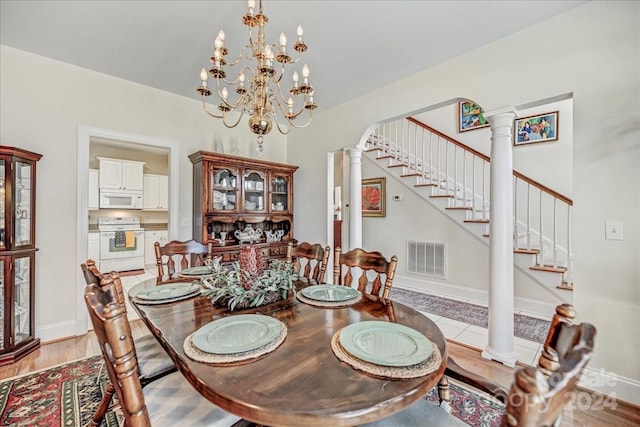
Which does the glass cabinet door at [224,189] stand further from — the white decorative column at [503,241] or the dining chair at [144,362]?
the white decorative column at [503,241]

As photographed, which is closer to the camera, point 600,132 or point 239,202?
point 600,132

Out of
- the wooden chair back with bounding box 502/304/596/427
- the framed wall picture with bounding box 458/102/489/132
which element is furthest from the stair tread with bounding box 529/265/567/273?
the wooden chair back with bounding box 502/304/596/427

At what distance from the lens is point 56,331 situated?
271 centimetres

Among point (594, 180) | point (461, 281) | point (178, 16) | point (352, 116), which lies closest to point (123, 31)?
point (178, 16)

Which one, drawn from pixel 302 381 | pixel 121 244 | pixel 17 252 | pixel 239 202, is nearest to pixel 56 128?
pixel 17 252

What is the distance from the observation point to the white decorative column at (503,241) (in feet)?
7.57

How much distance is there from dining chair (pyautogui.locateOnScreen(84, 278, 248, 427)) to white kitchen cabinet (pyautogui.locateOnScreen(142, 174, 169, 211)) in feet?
18.9

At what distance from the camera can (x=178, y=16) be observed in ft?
6.74

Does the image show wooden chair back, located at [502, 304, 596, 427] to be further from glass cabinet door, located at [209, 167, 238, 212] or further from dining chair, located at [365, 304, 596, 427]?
glass cabinet door, located at [209, 167, 238, 212]

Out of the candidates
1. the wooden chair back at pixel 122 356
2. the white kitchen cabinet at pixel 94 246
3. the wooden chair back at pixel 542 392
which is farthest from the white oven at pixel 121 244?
the wooden chair back at pixel 542 392

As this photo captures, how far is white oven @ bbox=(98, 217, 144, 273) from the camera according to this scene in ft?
18.2

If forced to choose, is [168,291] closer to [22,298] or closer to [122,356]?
[122,356]

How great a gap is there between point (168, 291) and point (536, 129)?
4.78 metres

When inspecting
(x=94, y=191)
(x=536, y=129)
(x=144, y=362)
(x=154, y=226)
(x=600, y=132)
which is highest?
(x=536, y=129)
